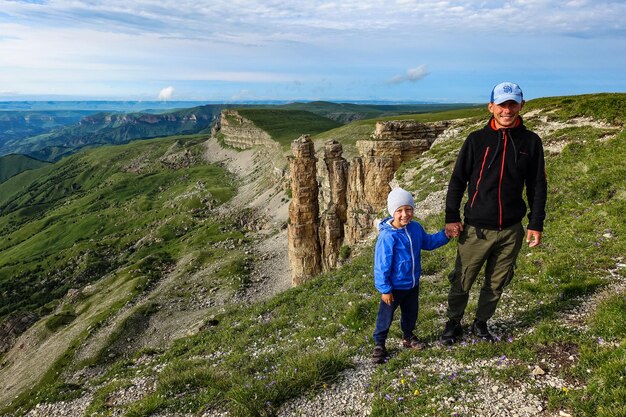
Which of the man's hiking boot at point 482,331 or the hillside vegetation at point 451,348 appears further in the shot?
the man's hiking boot at point 482,331

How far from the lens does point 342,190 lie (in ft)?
182

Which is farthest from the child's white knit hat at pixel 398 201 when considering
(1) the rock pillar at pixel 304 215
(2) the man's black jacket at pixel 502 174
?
(1) the rock pillar at pixel 304 215

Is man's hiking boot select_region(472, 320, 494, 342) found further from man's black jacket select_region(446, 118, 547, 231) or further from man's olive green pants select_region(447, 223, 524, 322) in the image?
man's black jacket select_region(446, 118, 547, 231)

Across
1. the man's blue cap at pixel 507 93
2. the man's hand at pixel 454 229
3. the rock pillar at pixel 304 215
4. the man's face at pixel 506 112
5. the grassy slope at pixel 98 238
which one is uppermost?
the man's blue cap at pixel 507 93

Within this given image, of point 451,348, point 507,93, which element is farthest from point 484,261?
point 507,93

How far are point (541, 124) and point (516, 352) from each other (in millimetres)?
34825

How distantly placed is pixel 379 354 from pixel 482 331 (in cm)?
307

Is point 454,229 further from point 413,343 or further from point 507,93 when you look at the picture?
point 413,343

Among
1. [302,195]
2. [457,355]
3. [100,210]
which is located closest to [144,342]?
[302,195]

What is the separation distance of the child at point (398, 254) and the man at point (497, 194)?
0.92 metres

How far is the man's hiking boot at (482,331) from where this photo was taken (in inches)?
415

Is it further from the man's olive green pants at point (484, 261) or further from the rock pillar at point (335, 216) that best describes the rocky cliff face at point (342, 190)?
the man's olive green pants at point (484, 261)

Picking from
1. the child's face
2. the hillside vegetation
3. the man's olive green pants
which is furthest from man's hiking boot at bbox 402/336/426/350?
the child's face

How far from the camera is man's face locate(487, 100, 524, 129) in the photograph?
862 centimetres
